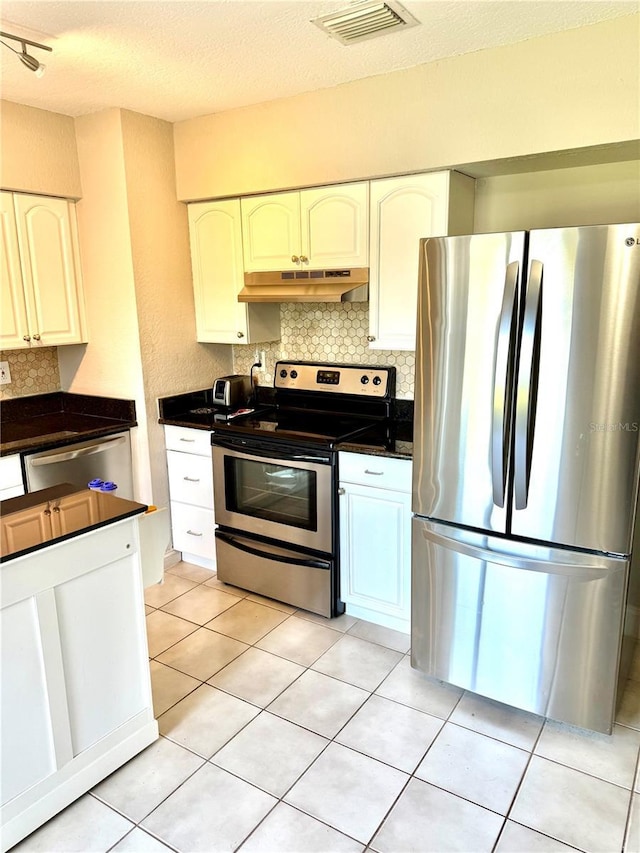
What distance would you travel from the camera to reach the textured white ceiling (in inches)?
79.4

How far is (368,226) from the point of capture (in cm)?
285

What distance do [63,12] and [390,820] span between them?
287cm

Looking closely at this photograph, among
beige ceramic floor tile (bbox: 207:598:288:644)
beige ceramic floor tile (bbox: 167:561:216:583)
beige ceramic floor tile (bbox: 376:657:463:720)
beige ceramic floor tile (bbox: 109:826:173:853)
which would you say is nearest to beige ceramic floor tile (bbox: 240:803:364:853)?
beige ceramic floor tile (bbox: 109:826:173:853)

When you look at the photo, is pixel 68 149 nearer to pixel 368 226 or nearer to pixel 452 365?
pixel 368 226

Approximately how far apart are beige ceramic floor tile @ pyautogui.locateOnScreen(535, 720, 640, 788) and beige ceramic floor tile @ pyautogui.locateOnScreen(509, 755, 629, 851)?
0.14 feet

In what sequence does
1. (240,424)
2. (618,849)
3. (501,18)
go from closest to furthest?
(618,849) → (501,18) → (240,424)

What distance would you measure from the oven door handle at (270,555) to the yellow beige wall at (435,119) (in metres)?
1.86

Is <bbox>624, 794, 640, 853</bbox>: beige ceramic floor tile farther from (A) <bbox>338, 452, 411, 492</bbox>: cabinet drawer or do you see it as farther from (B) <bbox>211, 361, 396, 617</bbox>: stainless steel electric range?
(B) <bbox>211, 361, 396, 617</bbox>: stainless steel electric range

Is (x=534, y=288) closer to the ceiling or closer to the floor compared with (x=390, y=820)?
closer to the ceiling

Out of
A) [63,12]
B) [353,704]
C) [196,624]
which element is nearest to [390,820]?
[353,704]

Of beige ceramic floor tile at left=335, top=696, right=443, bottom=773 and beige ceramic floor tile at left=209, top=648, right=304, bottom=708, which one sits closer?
beige ceramic floor tile at left=335, top=696, right=443, bottom=773

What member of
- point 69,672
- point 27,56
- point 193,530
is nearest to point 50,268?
point 27,56

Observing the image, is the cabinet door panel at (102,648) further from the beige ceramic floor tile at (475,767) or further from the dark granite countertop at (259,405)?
the dark granite countertop at (259,405)

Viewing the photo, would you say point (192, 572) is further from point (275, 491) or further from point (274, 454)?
point (274, 454)
